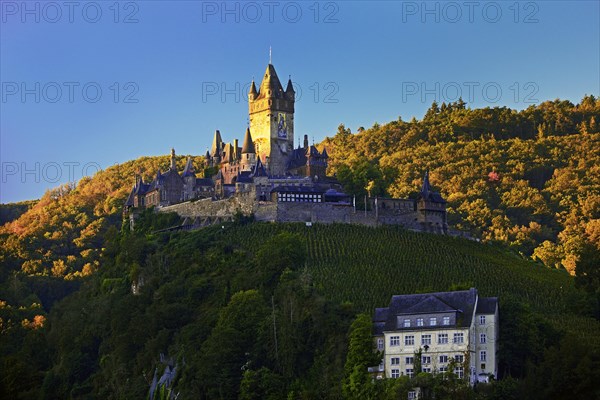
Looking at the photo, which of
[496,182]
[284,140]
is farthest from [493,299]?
[496,182]

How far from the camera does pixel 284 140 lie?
11094 centimetres

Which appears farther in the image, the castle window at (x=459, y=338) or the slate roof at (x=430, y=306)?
the slate roof at (x=430, y=306)

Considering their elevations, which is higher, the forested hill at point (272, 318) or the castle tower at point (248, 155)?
A: the castle tower at point (248, 155)

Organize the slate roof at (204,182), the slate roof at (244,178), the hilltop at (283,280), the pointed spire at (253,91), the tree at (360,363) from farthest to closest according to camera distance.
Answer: the pointed spire at (253,91) → the slate roof at (204,182) → the slate roof at (244,178) → the hilltop at (283,280) → the tree at (360,363)

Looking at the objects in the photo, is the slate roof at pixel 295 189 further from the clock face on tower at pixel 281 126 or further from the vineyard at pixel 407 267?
the clock face on tower at pixel 281 126

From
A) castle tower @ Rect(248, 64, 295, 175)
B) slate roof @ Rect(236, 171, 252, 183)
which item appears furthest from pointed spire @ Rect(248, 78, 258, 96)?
slate roof @ Rect(236, 171, 252, 183)

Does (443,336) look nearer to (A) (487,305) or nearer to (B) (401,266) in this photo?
(A) (487,305)

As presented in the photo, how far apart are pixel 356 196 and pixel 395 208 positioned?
412 centimetres

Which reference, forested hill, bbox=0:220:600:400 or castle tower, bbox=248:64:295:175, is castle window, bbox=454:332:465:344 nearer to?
forested hill, bbox=0:220:600:400

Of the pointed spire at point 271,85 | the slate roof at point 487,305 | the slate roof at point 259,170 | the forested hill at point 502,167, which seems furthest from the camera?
the forested hill at point 502,167

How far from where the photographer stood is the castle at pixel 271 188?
319 feet

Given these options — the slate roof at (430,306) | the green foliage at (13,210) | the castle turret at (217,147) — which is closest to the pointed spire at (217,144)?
the castle turret at (217,147)

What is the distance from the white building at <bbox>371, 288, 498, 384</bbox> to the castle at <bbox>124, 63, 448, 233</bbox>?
2755cm

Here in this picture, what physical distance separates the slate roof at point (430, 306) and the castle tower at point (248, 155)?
38.4 metres
